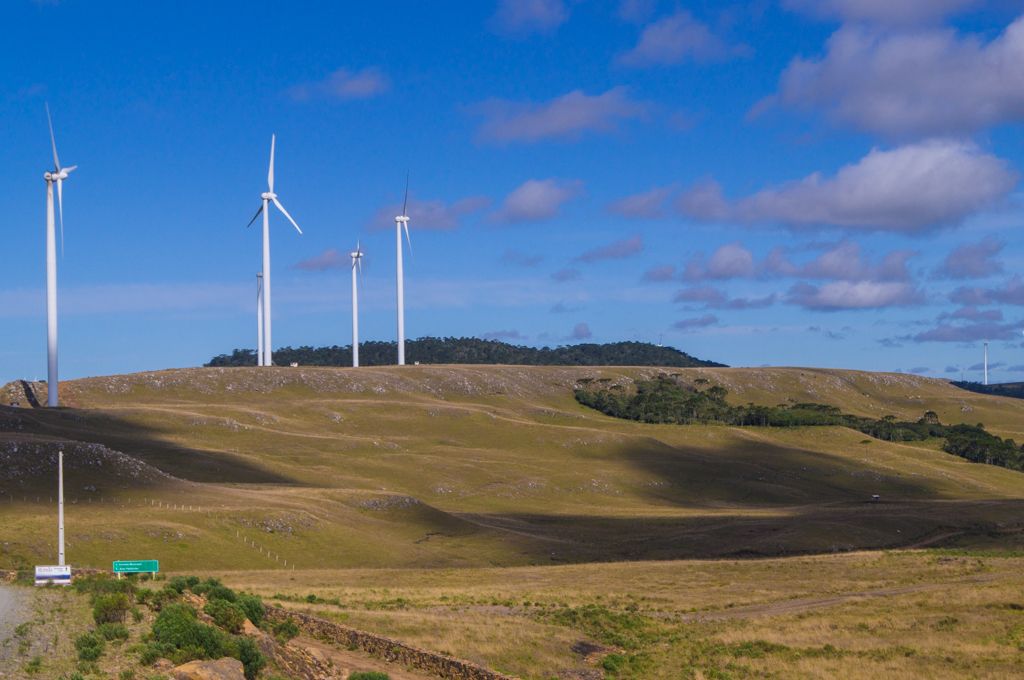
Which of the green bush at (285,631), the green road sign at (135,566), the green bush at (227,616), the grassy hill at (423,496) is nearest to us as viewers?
the green bush at (227,616)

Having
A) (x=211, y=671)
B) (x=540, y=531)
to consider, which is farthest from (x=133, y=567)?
(x=540, y=531)

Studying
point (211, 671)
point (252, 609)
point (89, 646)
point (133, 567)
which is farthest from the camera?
point (133, 567)

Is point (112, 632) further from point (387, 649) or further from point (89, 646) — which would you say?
point (387, 649)

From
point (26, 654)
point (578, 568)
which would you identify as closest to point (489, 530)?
point (578, 568)

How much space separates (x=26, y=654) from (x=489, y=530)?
86081 millimetres

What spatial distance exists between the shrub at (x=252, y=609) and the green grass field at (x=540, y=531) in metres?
8.29

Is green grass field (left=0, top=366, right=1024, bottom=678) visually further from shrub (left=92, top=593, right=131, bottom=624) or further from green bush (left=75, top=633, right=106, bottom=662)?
green bush (left=75, top=633, right=106, bottom=662)

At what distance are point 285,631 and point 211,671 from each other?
38.2 ft

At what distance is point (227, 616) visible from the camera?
124 feet

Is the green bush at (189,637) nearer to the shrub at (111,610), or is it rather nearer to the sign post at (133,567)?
the shrub at (111,610)

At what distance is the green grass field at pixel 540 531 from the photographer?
5416cm

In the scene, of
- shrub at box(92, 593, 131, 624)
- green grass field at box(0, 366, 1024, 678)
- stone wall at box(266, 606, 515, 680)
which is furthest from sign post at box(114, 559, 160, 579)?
shrub at box(92, 593, 131, 624)

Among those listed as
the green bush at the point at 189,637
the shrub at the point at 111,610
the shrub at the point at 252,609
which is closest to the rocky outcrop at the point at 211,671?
the green bush at the point at 189,637

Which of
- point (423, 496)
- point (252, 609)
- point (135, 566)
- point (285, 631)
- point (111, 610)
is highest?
point (111, 610)
